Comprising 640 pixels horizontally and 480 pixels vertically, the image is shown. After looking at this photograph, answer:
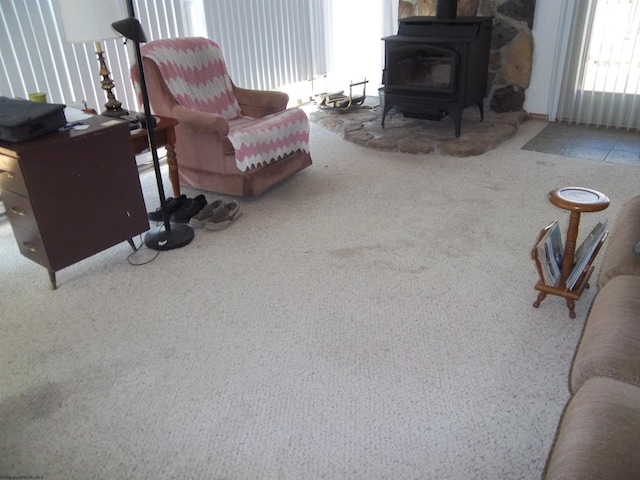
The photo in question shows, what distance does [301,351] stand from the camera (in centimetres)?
187

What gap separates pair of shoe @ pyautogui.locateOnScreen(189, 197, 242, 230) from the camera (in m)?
2.78

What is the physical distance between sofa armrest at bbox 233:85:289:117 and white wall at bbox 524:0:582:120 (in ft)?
7.12

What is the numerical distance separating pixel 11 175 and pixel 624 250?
2.28 meters

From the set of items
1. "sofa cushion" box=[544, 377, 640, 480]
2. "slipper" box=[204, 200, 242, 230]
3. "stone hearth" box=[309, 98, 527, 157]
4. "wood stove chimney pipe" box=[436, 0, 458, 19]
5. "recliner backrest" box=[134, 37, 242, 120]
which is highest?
"wood stove chimney pipe" box=[436, 0, 458, 19]

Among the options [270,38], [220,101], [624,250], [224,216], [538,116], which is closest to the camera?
[624,250]

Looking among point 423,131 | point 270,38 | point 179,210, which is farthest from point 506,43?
point 179,210

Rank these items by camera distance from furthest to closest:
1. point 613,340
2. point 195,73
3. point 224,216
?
point 195,73, point 224,216, point 613,340

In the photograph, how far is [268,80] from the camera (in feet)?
15.3

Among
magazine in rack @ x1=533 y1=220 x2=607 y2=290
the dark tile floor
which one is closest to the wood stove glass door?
the dark tile floor

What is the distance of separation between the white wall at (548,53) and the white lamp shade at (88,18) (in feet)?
10.5

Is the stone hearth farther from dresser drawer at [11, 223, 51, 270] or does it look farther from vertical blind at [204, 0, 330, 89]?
dresser drawer at [11, 223, 51, 270]

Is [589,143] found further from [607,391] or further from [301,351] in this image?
[607,391]

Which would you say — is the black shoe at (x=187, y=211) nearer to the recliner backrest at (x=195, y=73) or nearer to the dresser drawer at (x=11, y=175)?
the recliner backrest at (x=195, y=73)

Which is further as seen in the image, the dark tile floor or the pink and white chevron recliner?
the dark tile floor
